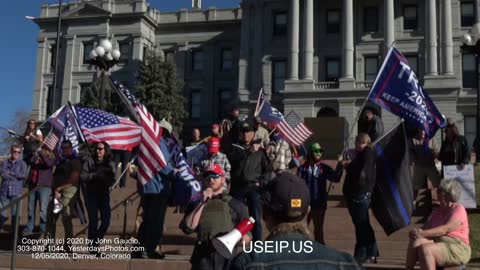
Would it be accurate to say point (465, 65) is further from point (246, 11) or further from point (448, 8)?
point (246, 11)

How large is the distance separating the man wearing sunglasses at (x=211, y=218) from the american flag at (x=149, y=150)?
320cm

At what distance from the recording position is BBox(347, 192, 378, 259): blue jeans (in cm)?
802

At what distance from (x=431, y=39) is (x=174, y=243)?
38056 mm

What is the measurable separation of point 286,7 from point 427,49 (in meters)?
12.0

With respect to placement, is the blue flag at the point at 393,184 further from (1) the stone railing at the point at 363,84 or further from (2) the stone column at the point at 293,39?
(2) the stone column at the point at 293,39

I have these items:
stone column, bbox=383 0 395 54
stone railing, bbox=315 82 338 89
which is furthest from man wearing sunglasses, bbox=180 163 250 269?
stone column, bbox=383 0 395 54

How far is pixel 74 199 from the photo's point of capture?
32.9 feet

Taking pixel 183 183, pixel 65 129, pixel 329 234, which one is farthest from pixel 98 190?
pixel 329 234

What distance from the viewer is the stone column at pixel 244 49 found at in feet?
158

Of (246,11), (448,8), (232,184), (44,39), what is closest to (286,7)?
(246,11)

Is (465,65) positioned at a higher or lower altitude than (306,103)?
higher

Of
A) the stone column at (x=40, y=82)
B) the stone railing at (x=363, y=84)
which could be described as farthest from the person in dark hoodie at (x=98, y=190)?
the stone column at (x=40, y=82)

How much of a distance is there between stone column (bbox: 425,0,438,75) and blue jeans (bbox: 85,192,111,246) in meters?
37.9

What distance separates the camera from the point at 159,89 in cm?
4644
